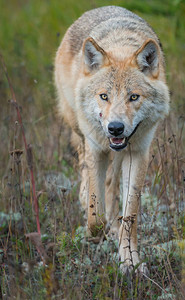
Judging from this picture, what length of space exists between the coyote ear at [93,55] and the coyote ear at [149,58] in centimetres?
34

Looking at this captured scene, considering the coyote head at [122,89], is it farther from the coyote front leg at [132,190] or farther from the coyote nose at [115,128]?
the coyote front leg at [132,190]

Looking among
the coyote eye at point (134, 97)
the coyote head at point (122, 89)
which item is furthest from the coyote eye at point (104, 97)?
the coyote eye at point (134, 97)

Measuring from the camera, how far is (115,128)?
13.1ft

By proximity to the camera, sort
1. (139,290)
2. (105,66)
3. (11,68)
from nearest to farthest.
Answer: (139,290)
(105,66)
(11,68)

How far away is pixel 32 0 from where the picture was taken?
13070 mm

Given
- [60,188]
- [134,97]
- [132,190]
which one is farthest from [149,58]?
[60,188]

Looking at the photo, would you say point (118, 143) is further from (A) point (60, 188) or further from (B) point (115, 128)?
(A) point (60, 188)

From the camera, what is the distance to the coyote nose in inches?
157

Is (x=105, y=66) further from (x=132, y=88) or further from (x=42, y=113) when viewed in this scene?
(x=42, y=113)

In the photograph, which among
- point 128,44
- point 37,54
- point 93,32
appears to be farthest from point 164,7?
point 128,44

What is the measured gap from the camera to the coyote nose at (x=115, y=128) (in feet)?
13.1

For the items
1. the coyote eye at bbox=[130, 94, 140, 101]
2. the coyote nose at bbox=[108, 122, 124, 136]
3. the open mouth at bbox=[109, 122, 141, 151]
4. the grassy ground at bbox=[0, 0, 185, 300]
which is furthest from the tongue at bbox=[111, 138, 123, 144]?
the grassy ground at bbox=[0, 0, 185, 300]

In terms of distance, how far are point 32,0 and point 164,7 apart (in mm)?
5601

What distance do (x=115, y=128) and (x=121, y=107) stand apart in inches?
9.6
